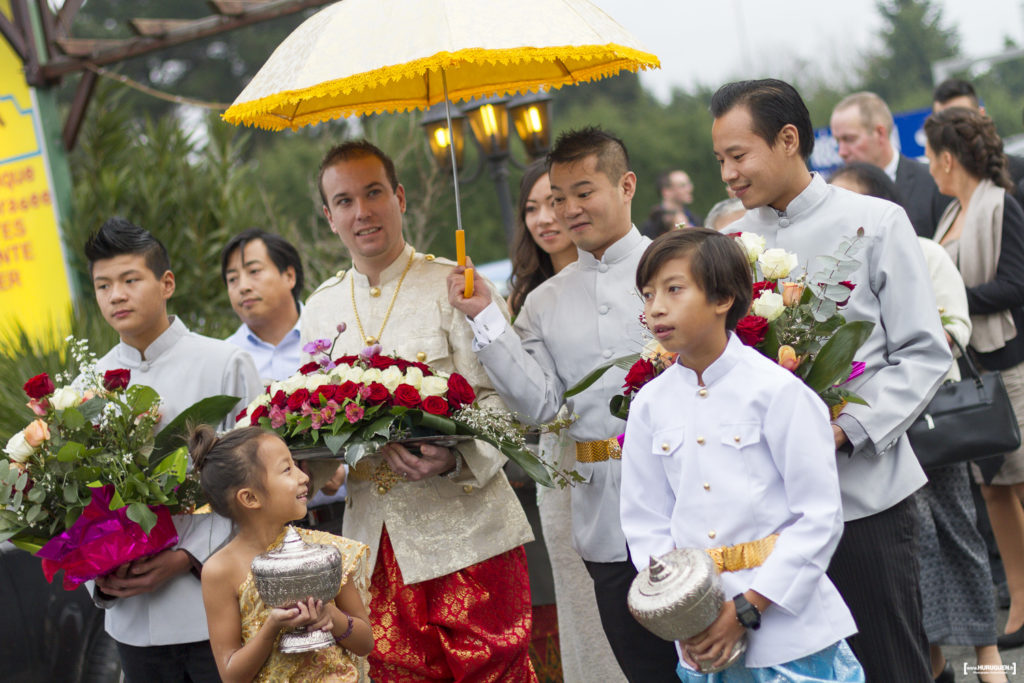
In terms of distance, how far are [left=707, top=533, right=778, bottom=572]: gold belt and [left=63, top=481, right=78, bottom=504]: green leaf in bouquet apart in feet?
7.05

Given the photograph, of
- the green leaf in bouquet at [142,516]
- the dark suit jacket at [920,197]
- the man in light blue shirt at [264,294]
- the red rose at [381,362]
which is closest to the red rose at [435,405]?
the red rose at [381,362]

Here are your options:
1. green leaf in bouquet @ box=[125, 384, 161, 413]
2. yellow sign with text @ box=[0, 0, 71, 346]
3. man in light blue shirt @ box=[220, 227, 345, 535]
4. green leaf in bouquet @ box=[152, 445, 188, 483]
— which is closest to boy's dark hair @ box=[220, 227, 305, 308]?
man in light blue shirt @ box=[220, 227, 345, 535]

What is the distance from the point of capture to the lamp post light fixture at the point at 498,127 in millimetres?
9117

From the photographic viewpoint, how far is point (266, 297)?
605 centimetres

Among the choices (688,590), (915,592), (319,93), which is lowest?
(915,592)

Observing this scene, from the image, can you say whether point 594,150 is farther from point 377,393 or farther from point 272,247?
point 272,247

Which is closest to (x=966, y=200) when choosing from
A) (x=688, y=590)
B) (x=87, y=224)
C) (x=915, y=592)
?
(x=915, y=592)

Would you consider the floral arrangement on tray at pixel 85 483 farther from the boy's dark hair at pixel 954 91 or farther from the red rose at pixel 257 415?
the boy's dark hair at pixel 954 91

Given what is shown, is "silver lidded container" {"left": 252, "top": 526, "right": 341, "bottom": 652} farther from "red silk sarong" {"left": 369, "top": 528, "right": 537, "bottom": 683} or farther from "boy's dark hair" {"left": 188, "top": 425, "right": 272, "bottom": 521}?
"red silk sarong" {"left": 369, "top": 528, "right": 537, "bottom": 683}

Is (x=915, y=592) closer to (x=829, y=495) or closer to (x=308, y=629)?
(x=829, y=495)

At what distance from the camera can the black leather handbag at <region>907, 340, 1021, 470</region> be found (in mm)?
4840

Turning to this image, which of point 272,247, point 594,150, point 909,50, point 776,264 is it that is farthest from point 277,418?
point 909,50

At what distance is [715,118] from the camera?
3781mm

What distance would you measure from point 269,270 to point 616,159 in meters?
2.56
